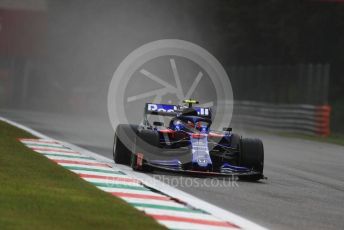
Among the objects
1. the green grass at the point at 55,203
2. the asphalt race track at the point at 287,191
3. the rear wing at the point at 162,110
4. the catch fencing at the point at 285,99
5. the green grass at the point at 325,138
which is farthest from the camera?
the catch fencing at the point at 285,99

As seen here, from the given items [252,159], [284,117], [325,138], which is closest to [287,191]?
[252,159]

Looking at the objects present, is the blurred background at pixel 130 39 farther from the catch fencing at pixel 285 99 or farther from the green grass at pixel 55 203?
the green grass at pixel 55 203

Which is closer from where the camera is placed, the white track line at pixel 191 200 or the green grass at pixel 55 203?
the green grass at pixel 55 203

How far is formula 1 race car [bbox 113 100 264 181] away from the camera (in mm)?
12102

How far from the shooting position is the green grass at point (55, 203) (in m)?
7.57

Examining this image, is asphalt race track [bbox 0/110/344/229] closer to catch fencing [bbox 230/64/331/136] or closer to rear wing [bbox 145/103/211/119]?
rear wing [bbox 145/103/211/119]

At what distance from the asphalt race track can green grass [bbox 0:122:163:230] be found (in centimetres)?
130

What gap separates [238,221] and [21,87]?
35.8 metres

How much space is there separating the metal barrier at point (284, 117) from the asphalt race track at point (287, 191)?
7.55m

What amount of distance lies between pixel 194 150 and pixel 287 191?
1.43 meters

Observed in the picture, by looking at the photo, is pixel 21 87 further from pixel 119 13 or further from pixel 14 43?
pixel 119 13

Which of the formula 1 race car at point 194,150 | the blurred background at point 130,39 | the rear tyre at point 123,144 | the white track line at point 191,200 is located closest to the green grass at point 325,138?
the blurred background at point 130,39

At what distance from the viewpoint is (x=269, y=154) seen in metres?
18.3

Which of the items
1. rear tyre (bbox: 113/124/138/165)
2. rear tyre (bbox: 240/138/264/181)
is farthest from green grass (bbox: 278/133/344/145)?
rear tyre (bbox: 240/138/264/181)
